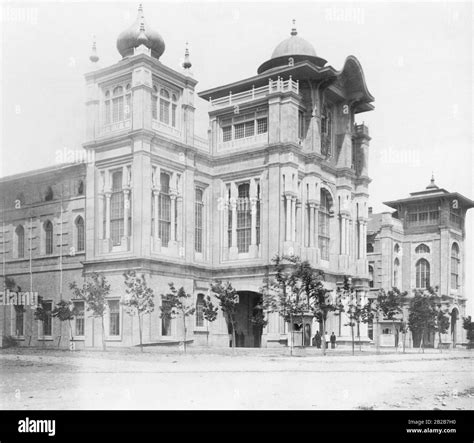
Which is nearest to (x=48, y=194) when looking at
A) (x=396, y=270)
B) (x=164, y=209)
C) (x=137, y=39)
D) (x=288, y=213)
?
(x=164, y=209)

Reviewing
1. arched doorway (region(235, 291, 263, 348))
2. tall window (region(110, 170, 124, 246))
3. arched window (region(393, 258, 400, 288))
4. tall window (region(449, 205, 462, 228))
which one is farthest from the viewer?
arched window (region(393, 258, 400, 288))

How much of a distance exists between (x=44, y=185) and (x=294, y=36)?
21.5 m

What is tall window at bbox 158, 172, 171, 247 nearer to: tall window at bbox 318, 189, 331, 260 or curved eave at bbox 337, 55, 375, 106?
tall window at bbox 318, 189, 331, 260

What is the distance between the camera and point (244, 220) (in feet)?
153

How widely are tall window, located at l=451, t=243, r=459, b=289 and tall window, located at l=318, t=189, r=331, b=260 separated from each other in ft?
78.4

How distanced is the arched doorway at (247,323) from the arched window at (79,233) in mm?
11421

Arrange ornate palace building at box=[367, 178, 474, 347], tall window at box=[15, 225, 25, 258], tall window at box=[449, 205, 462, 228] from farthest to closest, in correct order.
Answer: tall window at box=[449, 205, 462, 228] < ornate palace building at box=[367, 178, 474, 347] < tall window at box=[15, 225, 25, 258]

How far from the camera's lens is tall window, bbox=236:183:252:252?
46344 millimetres

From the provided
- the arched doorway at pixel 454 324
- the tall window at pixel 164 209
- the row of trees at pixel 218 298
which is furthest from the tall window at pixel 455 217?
the tall window at pixel 164 209

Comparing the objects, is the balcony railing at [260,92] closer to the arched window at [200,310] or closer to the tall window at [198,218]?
the tall window at [198,218]

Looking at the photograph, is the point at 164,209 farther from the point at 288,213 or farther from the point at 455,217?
the point at 455,217

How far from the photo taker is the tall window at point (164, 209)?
42.1 metres

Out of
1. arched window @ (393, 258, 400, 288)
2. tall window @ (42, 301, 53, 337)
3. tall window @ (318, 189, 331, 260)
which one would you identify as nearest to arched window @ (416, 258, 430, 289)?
arched window @ (393, 258, 400, 288)
